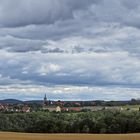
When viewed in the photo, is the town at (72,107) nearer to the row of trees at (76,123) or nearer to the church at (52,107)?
the church at (52,107)

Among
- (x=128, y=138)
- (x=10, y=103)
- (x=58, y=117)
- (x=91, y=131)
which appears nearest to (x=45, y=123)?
(x=58, y=117)

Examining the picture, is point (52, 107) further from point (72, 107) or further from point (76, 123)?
point (76, 123)

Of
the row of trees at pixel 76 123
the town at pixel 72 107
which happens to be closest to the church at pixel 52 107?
the town at pixel 72 107

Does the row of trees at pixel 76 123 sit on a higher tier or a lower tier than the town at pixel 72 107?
lower

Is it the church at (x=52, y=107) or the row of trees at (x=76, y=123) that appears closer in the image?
the row of trees at (x=76, y=123)

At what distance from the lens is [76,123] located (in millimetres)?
66875

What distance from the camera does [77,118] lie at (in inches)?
2719

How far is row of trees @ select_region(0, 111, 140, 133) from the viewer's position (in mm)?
62062

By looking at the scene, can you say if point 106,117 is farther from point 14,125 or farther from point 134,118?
point 14,125

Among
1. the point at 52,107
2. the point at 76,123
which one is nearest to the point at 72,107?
the point at 52,107

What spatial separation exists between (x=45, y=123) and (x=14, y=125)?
6.69m

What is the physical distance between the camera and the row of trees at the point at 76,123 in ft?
204

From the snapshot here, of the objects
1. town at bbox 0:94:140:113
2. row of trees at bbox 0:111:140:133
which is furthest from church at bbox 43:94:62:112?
row of trees at bbox 0:111:140:133

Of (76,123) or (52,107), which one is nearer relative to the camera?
(76,123)
